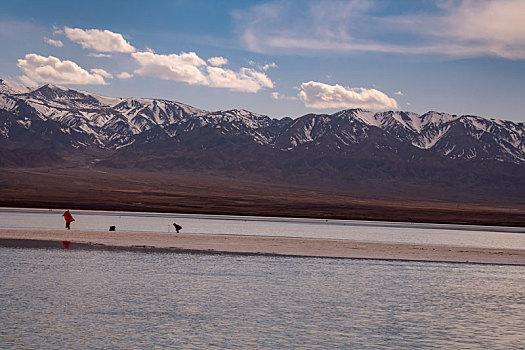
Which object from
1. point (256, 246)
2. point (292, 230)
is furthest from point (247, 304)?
point (292, 230)

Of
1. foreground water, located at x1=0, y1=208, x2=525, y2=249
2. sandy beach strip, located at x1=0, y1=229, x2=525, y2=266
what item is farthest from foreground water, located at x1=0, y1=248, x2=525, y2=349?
foreground water, located at x1=0, y1=208, x2=525, y2=249

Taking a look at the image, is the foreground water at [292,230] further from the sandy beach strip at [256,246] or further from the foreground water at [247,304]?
the foreground water at [247,304]

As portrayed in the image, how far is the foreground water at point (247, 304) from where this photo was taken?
21500mm

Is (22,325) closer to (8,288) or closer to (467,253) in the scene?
(8,288)

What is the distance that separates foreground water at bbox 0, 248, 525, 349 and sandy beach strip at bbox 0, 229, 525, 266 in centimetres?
465

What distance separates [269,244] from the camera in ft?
169

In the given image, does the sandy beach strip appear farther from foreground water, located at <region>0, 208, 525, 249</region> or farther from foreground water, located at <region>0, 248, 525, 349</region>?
foreground water, located at <region>0, 208, 525, 249</region>

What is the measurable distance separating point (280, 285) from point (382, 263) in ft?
41.6

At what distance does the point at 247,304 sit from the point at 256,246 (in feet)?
73.6

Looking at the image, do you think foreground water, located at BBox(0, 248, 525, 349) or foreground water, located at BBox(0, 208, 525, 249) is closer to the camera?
foreground water, located at BBox(0, 248, 525, 349)

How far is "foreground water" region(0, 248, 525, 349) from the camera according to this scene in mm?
21500

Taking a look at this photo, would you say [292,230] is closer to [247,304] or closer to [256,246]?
[256,246]

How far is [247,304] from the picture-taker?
89.6 feet

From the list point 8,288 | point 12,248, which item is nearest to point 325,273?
point 8,288
